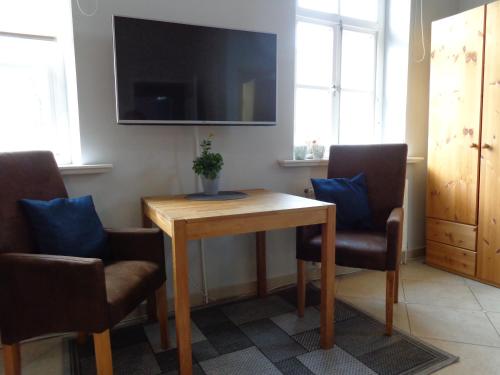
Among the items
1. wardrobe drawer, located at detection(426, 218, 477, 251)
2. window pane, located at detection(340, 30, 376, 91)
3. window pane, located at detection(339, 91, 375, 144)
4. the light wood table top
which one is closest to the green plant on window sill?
the light wood table top

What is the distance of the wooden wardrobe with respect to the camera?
8.25ft

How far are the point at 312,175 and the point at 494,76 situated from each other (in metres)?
1.33

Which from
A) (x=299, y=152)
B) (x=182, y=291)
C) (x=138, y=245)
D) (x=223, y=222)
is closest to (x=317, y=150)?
(x=299, y=152)

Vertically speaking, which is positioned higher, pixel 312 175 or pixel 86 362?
pixel 312 175

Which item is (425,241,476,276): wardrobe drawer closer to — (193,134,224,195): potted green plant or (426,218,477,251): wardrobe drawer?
(426,218,477,251): wardrobe drawer

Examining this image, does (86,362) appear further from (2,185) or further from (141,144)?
(141,144)

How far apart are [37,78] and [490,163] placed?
9.20 ft

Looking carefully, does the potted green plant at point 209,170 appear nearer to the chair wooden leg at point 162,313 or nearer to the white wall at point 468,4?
the chair wooden leg at point 162,313

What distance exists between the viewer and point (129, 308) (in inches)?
57.8

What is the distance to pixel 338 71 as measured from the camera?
2.94 m

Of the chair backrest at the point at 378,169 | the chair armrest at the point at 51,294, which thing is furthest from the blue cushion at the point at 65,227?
the chair backrest at the point at 378,169

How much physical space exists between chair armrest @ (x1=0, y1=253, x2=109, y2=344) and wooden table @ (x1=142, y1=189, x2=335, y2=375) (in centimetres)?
29

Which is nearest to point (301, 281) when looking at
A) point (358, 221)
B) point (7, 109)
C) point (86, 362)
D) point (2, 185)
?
point (358, 221)

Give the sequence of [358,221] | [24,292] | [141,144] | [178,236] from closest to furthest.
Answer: [24,292], [178,236], [141,144], [358,221]
